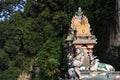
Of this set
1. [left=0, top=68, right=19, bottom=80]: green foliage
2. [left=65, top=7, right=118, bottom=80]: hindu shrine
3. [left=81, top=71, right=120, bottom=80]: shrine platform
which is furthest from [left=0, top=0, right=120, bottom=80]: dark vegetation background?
[left=81, top=71, right=120, bottom=80]: shrine platform

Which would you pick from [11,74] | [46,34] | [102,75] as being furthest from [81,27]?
[11,74]

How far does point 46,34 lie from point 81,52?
13340 mm

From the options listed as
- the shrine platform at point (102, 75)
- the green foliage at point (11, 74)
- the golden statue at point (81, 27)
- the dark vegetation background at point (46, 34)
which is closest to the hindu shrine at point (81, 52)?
the golden statue at point (81, 27)

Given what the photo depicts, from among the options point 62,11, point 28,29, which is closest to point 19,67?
point 28,29

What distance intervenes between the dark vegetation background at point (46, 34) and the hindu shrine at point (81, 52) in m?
6.91

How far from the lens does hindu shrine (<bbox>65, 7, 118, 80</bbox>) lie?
1850 cm

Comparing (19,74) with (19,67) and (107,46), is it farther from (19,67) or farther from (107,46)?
(107,46)

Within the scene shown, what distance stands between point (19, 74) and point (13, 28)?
3492 mm

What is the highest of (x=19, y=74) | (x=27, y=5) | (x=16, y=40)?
(x=27, y=5)

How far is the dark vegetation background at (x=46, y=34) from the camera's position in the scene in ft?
96.4

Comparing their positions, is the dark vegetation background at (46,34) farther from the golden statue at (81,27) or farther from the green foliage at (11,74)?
the golden statue at (81,27)

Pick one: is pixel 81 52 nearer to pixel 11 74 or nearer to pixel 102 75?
pixel 102 75

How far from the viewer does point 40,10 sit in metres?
34.0

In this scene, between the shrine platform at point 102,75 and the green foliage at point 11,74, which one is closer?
the shrine platform at point 102,75
